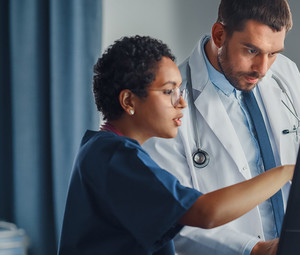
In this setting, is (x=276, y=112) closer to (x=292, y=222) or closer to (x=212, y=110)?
(x=212, y=110)

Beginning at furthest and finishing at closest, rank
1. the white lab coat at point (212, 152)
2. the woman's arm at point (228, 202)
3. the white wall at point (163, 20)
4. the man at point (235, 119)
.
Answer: the white wall at point (163, 20), the man at point (235, 119), the white lab coat at point (212, 152), the woman's arm at point (228, 202)

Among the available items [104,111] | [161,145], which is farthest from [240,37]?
[104,111]

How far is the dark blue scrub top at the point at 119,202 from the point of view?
90 cm

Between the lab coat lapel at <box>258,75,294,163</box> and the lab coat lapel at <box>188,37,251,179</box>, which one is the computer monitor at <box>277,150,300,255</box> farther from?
the lab coat lapel at <box>258,75,294,163</box>

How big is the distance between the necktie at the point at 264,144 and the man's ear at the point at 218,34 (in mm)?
210

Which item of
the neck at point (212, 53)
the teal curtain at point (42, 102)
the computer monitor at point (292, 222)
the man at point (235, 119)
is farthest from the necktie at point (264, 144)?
the teal curtain at point (42, 102)

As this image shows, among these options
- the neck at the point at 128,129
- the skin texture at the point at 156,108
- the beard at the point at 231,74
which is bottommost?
the neck at the point at 128,129

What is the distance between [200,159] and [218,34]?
1.51 ft

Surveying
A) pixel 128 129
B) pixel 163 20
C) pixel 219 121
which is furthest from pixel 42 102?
pixel 128 129

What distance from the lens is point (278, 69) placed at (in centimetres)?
179

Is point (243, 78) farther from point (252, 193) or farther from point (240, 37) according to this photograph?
point (252, 193)

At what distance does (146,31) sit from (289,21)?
1.20 m

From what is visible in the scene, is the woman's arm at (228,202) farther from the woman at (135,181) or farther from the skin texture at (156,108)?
the skin texture at (156,108)

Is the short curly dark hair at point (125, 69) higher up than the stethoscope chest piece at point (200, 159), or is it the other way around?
the short curly dark hair at point (125, 69)
